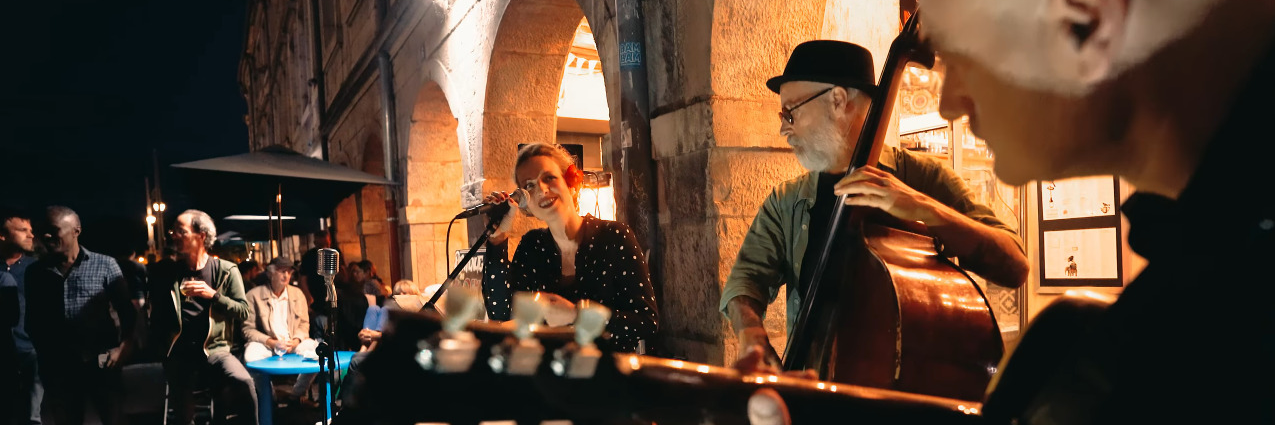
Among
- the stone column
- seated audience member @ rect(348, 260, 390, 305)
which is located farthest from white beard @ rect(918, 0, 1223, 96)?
seated audience member @ rect(348, 260, 390, 305)

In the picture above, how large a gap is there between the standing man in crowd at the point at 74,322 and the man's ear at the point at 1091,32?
5208 mm

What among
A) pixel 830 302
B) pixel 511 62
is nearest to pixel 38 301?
pixel 511 62

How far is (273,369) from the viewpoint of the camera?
424 cm

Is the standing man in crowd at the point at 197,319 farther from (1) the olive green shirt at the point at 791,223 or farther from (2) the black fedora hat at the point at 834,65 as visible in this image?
(2) the black fedora hat at the point at 834,65

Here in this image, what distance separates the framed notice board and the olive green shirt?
157cm

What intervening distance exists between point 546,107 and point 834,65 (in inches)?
163

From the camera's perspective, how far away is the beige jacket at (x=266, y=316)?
4914 mm

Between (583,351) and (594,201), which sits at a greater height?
(594,201)

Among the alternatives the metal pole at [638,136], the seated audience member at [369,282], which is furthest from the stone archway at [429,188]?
the metal pole at [638,136]

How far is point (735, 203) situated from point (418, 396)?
2176mm

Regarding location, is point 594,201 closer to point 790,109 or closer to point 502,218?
point 502,218

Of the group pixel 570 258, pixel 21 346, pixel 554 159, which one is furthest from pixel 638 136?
pixel 21 346

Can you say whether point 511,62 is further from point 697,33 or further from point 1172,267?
point 1172,267

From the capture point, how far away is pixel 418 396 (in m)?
0.58
